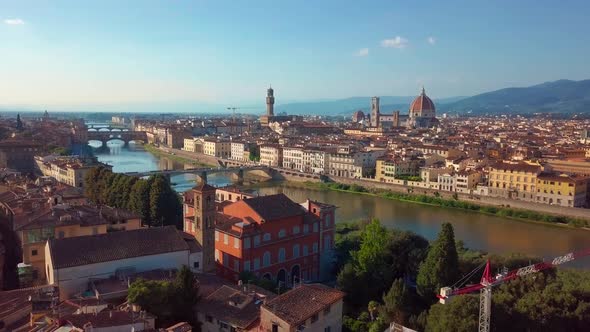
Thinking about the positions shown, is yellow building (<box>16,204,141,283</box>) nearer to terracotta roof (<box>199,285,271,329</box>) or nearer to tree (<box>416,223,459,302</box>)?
terracotta roof (<box>199,285,271,329</box>)

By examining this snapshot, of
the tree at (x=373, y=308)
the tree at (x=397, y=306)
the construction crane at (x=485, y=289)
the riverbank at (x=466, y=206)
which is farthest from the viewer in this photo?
the riverbank at (x=466, y=206)

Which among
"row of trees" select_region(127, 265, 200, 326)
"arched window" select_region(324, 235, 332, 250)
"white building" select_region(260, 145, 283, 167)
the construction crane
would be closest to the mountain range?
"white building" select_region(260, 145, 283, 167)

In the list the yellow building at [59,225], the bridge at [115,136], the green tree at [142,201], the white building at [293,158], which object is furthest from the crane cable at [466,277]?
the bridge at [115,136]

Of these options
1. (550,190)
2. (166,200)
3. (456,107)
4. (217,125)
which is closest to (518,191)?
(550,190)

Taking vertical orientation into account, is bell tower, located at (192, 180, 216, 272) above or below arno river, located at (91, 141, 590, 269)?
above

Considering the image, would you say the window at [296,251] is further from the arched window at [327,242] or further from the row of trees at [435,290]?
the arched window at [327,242]

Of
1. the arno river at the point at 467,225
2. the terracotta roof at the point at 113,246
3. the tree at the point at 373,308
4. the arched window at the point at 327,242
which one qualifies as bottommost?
the arno river at the point at 467,225

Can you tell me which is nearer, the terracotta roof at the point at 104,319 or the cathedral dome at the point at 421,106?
the terracotta roof at the point at 104,319
